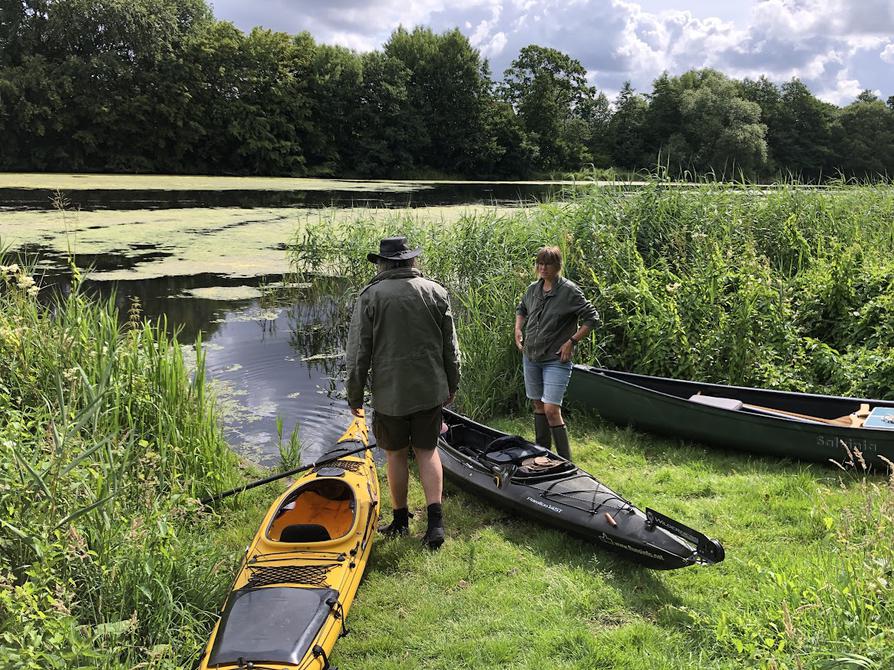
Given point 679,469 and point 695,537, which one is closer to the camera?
point 695,537

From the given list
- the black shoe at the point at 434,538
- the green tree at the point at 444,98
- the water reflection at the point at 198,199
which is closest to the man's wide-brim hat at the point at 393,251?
the black shoe at the point at 434,538

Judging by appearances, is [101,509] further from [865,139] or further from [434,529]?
[865,139]

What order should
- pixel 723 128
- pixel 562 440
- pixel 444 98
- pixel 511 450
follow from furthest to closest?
1. pixel 444 98
2. pixel 723 128
3. pixel 562 440
4. pixel 511 450

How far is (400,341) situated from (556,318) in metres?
1.30

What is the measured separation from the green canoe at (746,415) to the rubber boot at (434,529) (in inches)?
82.7

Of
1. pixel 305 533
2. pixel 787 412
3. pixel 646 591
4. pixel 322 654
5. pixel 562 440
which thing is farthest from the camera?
pixel 787 412

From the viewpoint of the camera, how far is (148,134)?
3612 cm

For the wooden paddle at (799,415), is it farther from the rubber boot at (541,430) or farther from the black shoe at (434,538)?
the black shoe at (434,538)

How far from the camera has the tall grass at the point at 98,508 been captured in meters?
2.29

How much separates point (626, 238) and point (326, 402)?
3.72 meters

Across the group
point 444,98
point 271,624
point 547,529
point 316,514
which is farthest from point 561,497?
point 444,98

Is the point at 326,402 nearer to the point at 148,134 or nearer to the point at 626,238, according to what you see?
the point at 626,238

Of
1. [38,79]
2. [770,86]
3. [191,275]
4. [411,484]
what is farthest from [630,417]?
[770,86]

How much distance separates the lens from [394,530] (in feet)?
12.6
